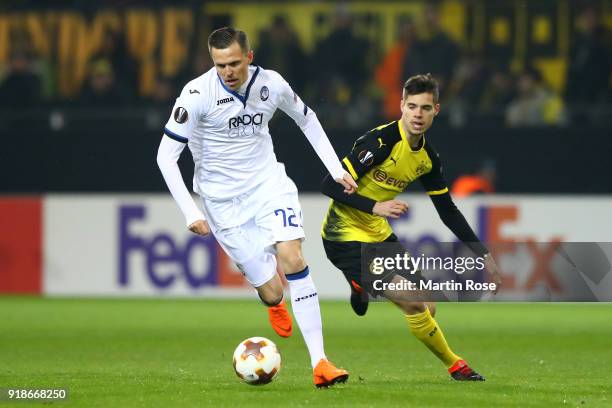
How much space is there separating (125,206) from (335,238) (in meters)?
7.60

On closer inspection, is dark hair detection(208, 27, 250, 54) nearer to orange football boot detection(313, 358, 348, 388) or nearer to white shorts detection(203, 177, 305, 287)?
white shorts detection(203, 177, 305, 287)

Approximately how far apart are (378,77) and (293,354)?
730 centimetres

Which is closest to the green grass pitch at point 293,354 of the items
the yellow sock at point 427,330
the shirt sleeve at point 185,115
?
the yellow sock at point 427,330

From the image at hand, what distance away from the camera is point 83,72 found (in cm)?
1775

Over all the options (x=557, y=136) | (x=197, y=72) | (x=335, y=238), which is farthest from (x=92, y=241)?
(x=335, y=238)

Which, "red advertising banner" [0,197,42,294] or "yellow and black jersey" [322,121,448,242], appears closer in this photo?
"yellow and black jersey" [322,121,448,242]

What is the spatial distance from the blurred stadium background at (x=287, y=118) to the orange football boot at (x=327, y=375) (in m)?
7.13

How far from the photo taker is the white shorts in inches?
324

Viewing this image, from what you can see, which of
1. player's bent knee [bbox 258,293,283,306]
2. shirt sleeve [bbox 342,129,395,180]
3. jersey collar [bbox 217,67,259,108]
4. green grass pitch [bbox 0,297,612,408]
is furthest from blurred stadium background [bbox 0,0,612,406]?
jersey collar [bbox 217,67,259,108]

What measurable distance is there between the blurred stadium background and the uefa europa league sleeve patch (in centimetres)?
707

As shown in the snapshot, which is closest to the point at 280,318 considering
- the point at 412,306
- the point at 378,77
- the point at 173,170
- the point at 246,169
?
the point at 246,169

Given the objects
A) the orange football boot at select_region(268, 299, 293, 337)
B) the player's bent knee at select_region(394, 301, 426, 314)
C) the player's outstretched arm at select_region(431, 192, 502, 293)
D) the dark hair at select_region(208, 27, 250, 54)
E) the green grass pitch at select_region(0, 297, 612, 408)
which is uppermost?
the dark hair at select_region(208, 27, 250, 54)

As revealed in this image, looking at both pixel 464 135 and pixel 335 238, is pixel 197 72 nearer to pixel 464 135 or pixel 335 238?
pixel 464 135

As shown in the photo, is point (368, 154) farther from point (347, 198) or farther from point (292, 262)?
point (292, 262)
